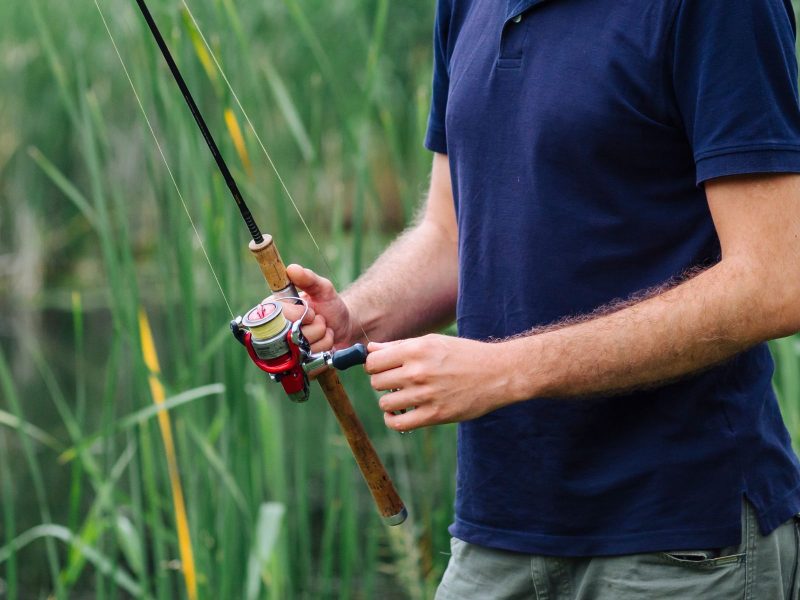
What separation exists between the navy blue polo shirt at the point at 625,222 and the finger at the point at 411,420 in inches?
9.0

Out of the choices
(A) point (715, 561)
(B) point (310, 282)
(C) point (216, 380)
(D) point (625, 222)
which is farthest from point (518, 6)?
(C) point (216, 380)

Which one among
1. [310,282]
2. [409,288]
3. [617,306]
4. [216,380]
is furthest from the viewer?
[216,380]

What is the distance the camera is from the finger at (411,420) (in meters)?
1.18

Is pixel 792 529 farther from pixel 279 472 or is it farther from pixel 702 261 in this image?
pixel 279 472

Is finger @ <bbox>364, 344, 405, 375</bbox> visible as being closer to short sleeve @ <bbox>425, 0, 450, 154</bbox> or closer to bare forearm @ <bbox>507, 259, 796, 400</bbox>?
bare forearm @ <bbox>507, 259, 796, 400</bbox>

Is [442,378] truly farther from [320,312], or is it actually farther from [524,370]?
[320,312]

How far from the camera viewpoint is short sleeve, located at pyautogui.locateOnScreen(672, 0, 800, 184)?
3.82 ft

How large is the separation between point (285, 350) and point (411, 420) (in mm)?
189

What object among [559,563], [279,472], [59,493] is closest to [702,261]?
[559,563]

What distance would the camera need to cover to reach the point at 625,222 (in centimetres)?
128

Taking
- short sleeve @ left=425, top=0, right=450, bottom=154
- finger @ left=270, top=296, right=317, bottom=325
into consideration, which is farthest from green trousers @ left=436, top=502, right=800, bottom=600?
short sleeve @ left=425, top=0, right=450, bottom=154

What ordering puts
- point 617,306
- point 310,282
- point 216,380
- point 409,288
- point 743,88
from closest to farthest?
point 743,88
point 617,306
point 310,282
point 409,288
point 216,380

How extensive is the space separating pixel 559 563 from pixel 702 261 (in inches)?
15.6

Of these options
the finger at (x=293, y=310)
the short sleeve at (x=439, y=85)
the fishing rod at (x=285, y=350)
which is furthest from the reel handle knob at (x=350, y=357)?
the short sleeve at (x=439, y=85)
